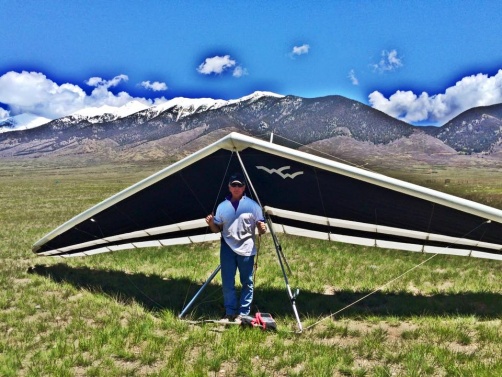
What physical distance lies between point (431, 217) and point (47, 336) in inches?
262

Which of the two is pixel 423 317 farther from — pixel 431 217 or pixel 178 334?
pixel 178 334

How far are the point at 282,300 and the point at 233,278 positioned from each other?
1754 mm

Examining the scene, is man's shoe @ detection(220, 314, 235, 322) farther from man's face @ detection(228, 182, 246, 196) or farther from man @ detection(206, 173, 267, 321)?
man's face @ detection(228, 182, 246, 196)

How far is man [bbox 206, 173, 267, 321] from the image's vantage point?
732cm

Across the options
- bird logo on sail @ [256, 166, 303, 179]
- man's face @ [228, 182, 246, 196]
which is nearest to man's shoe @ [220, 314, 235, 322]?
man's face @ [228, 182, 246, 196]

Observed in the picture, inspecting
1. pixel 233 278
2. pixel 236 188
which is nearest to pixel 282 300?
pixel 233 278

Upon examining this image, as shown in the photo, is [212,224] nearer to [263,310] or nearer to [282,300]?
[263,310]

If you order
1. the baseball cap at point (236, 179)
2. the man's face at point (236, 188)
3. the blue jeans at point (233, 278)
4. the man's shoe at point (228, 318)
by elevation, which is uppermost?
the baseball cap at point (236, 179)

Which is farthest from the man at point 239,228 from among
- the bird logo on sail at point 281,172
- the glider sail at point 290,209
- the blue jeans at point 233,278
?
the glider sail at point 290,209

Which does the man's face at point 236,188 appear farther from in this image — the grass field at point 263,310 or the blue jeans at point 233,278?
the grass field at point 263,310

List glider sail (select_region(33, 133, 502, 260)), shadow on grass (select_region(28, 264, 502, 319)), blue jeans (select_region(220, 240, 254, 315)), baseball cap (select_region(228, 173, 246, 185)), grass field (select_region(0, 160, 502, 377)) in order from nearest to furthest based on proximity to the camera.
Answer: grass field (select_region(0, 160, 502, 377)) → glider sail (select_region(33, 133, 502, 260)) → baseball cap (select_region(228, 173, 246, 185)) → blue jeans (select_region(220, 240, 254, 315)) → shadow on grass (select_region(28, 264, 502, 319))

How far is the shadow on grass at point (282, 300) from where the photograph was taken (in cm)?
817

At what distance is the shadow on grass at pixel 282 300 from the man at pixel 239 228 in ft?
2.99

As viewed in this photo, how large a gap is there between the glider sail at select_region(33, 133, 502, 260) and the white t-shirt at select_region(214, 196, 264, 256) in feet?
2.33
